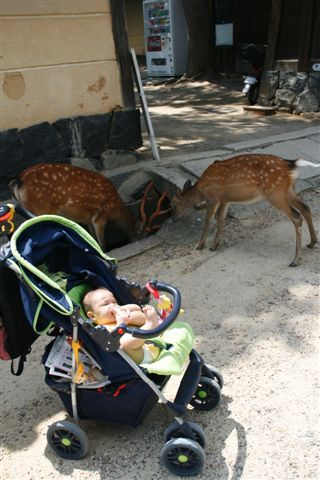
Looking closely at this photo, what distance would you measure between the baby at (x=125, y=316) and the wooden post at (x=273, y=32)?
28.4 ft

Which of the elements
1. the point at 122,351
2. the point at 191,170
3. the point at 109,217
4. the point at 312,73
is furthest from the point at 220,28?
the point at 122,351

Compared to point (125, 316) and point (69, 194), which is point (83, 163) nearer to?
point (69, 194)

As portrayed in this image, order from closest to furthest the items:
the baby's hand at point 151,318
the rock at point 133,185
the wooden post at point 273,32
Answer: the baby's hand at point 151,318 → the rock at point 133,185 → the wooden post at point 273,32

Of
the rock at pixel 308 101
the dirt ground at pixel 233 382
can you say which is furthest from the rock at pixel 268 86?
the dirt ground at pixel 233 382

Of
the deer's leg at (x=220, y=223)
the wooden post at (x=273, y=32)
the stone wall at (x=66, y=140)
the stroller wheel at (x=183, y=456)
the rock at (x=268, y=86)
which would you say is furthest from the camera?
the rock at (x=268, y=86)

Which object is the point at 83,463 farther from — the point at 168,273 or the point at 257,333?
the point at 168,273

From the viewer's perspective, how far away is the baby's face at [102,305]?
2.37m

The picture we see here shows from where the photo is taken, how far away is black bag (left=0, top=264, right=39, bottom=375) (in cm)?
238

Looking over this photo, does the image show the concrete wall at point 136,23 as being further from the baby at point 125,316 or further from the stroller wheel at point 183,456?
the stroller wheel at point 183,456

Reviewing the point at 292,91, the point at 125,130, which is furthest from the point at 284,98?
the point at 125,130

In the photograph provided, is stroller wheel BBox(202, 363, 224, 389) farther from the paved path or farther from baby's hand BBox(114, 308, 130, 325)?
the paved path

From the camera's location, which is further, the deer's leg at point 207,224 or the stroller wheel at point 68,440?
the deer's leg at point 207,224

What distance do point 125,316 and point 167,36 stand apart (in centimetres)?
1440

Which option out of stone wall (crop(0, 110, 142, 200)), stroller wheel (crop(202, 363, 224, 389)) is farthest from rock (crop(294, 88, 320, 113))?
stroller wheel (crop(202, 363, 224, 389))
